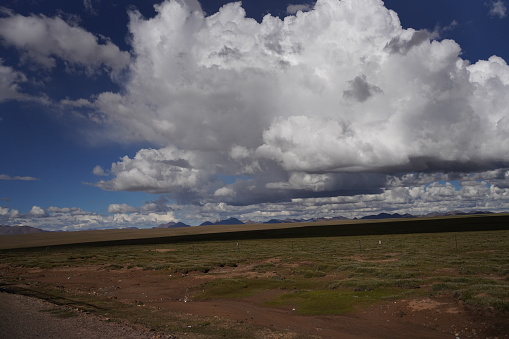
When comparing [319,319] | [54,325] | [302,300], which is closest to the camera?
[54,325]

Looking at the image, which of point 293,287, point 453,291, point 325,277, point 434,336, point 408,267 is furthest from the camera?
point 408,267

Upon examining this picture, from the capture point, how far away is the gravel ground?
45.9 feet

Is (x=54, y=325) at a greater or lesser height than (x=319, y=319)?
greater

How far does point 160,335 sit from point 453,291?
16.2 m

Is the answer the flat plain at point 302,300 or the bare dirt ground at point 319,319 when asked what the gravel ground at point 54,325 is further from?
the flat plain at point 302,300

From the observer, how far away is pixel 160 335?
46.2 ft

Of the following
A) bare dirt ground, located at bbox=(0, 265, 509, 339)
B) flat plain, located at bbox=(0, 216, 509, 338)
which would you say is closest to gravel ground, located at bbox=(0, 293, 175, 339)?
bare dirt ground, located at bbox=(0, 265, 509, 339)

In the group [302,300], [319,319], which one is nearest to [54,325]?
[319,319]

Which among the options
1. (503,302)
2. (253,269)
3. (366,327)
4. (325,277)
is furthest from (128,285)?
(503,302)

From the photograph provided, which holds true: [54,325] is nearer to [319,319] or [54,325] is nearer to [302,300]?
[319,319]

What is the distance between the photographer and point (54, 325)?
15.7 m

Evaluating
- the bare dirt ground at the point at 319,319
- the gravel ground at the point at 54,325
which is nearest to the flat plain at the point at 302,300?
the bare dirt ground at the point at 319,319

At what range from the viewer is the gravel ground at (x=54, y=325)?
551 inches

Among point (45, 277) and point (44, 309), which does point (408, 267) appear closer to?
point (44, 309)
